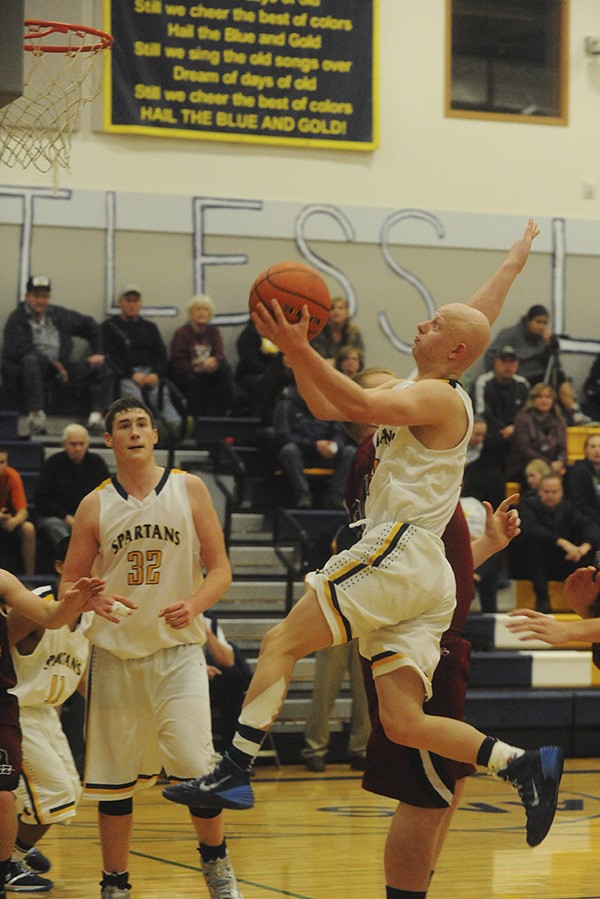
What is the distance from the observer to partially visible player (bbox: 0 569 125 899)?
5.05 metres

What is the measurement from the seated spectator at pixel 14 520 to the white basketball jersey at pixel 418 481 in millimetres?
6599

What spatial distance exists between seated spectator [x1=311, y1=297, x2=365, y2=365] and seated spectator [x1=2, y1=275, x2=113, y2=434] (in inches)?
81.3

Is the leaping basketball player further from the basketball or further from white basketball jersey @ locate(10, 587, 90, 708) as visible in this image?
white basketball jersey @ locate(10, 587, 90, 708)

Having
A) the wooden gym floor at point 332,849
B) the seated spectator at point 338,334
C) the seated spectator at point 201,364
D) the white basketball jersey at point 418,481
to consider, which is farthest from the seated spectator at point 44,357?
the white basketball jersey at point 418,481

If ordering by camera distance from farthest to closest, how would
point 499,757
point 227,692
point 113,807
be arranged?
point 227,692 → point 113,807 → point 499,757

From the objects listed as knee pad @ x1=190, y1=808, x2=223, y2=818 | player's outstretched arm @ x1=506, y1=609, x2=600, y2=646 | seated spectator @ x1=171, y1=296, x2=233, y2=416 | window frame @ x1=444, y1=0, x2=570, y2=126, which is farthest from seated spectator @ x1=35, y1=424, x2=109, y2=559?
player's outstretched arm @ x1=506, y1=609, x2=600, y2=646

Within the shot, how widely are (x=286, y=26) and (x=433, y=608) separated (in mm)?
11356

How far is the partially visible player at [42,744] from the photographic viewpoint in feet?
20.1

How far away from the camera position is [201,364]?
13.4 meters

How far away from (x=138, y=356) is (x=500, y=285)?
8.64 metres

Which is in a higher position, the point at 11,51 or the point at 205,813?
the point at 11,51

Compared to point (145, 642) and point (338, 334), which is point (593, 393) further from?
point (145, 642)

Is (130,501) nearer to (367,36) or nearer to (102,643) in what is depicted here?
(102,643)

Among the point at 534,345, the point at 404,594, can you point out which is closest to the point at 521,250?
the point at 404,594
